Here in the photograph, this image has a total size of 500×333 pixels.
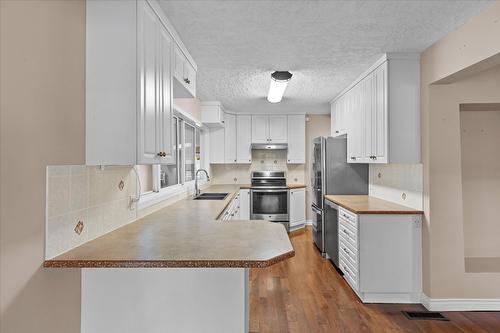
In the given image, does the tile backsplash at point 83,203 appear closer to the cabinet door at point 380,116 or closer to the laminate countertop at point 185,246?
the laminate countertop at point 185,246

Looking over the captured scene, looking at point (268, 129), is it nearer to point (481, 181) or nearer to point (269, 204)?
point (269, 204)

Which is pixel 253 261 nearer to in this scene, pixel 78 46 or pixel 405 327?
pixel 78 46

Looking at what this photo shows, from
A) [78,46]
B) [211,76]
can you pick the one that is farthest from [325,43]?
[78,46]

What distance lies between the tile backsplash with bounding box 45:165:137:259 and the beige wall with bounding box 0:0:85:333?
0.05 m

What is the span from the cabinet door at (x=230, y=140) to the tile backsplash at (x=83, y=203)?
3.93 metres

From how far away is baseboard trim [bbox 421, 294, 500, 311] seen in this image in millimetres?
2707

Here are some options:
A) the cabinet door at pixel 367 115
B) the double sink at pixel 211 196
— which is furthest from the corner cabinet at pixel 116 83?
the cabinet door at pixel 367 115

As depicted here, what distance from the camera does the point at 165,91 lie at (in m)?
1.87

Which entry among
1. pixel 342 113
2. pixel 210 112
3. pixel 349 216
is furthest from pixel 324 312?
pixel 210 112

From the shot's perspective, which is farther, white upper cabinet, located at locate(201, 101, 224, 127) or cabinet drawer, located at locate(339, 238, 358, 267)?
white upper cabinet, located at locate(201, 101, 224, 127)

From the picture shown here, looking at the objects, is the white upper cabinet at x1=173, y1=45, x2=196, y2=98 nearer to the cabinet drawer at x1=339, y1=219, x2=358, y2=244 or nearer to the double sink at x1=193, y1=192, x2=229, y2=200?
the double sink at x1=193, y1=192, x2=229, y2=200

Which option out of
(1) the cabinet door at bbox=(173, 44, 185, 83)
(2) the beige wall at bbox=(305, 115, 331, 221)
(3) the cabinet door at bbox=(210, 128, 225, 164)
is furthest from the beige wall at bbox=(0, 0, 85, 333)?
(2) the beige wall at bbox=(305, 115, 331, 221)

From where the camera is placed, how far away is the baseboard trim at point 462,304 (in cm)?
271

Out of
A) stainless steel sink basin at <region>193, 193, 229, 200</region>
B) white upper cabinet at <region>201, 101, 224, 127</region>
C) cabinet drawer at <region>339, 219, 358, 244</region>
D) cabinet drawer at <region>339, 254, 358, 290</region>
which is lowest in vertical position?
cabinet drawer at <region>339, 254, 358, 290</region>
